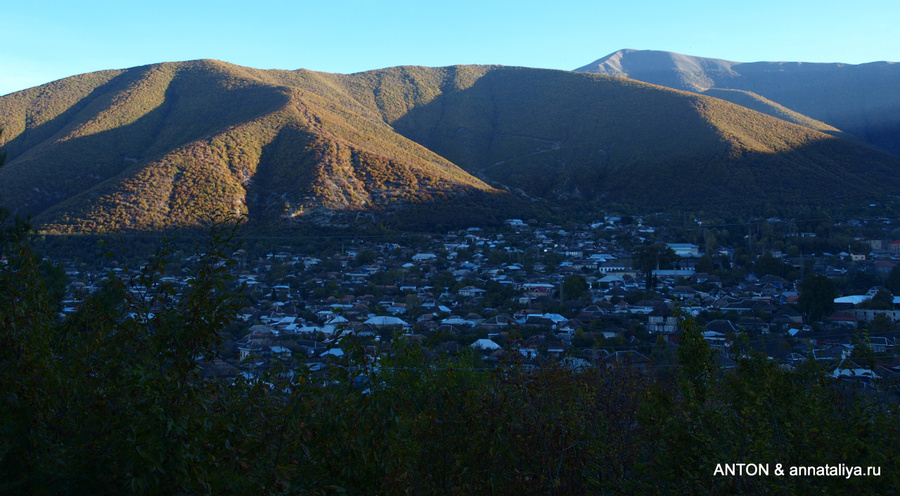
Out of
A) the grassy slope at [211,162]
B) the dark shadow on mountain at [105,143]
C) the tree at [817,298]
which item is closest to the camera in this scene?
the tree at [817,298]

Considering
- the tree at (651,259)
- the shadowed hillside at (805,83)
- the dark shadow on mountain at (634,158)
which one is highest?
the shadowed hillside at (805,83)

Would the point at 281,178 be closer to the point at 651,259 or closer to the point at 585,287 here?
the point at 585,287

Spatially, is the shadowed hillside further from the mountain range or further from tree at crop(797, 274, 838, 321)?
tree at crop(797, 274, 838, 321)

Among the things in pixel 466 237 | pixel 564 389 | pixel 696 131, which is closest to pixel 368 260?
pixel 466 237

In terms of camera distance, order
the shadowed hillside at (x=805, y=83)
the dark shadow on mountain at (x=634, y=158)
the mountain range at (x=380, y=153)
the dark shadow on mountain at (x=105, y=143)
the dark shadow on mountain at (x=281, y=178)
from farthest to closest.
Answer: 1. the shadowed hillside at (x=805, y=83)
2. the dark shadow on mountain at (x=634, y=158)
3. the dark shadow on mountain at (x=105, y=143)
4. the mountain range at (x=380, y=153)
5. the dark shadow on mountain at (x=281, y=178)

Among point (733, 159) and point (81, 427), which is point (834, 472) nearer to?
point (81, 427)

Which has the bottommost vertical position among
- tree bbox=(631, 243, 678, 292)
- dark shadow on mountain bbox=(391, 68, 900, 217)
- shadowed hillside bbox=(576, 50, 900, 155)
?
tree bbox=(631, 243, 678, 292)

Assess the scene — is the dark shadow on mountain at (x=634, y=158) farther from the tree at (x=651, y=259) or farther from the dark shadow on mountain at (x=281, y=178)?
the dark shadow on mountain at (x=281, y=178)

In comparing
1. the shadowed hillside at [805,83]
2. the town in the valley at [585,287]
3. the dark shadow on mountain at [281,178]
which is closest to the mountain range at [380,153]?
the dark shadow on mountain at [281,178]

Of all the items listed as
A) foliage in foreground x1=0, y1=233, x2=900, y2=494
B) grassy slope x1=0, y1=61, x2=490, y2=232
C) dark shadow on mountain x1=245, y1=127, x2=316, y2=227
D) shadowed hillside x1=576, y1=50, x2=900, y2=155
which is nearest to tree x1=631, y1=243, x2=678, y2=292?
grassy slope x1=0, y1=61, x2=490, y2=232
